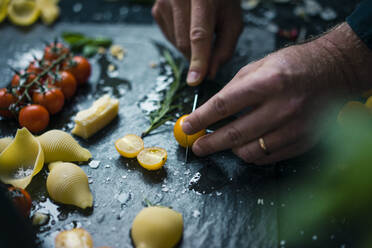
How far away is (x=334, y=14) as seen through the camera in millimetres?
1896

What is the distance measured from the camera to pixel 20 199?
3.01ft

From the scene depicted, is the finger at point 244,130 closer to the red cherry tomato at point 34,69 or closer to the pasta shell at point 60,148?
the pasta shell at point 60,148

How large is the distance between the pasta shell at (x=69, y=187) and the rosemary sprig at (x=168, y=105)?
13.1 inches

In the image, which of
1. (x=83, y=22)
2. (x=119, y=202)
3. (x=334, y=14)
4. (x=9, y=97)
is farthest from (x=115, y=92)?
(x=334, y=14)

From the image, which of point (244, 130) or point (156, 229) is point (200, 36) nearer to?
point (244, 130)

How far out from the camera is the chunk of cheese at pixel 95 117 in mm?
1239

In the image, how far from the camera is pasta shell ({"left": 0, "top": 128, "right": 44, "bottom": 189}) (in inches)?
41.8

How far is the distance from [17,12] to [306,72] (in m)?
1.73

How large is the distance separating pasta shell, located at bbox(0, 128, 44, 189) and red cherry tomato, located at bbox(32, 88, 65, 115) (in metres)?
0.25

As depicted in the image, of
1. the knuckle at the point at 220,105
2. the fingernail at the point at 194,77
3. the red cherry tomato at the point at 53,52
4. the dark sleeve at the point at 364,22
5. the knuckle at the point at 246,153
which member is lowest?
the knuckle at the point at 246,153

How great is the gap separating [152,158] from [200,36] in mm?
494

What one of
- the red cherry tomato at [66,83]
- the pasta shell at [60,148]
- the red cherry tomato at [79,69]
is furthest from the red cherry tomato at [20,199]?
the red cherry tomato at [79,69]

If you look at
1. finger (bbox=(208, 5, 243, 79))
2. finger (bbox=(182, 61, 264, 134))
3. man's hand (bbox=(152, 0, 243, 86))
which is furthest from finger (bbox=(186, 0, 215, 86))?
finger (bbox=(182, 61, 264, 134))

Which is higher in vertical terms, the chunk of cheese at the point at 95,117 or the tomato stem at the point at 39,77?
the tomato stem at the point at 39,77
